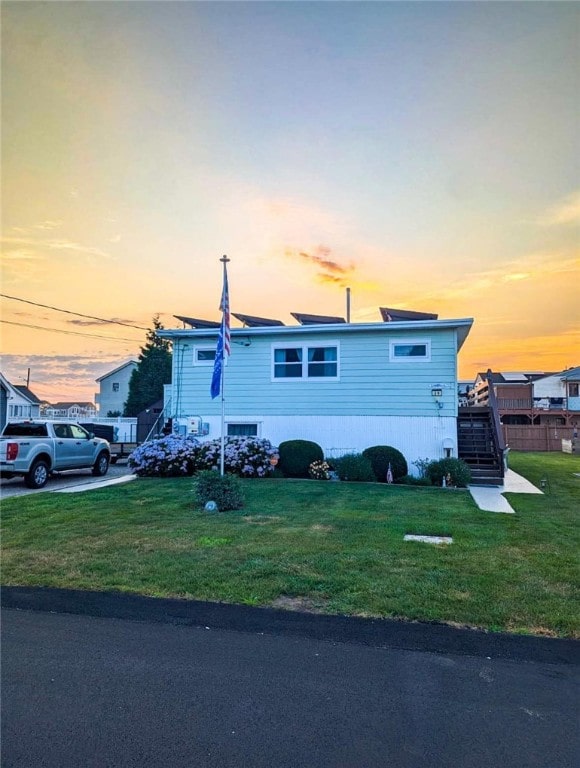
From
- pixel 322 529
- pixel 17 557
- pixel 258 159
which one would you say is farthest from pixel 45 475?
pixel 258 159

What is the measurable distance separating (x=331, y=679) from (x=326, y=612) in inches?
41.0

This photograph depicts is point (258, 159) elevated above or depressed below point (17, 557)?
above

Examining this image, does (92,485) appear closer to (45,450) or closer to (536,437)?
(45,450)

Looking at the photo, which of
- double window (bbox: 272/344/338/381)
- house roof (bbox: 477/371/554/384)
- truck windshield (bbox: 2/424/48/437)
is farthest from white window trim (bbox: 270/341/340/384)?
house roof (bbox: 477/371/554/384)

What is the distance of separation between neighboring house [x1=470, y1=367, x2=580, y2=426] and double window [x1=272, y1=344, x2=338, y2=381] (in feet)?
53.1

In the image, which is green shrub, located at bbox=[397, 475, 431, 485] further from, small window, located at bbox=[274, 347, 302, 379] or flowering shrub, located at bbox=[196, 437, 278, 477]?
small window, located at bbox=[274, 347, 302, 379]

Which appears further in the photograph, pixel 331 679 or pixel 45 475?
pixel 45 475

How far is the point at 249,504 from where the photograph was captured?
8.94 metres

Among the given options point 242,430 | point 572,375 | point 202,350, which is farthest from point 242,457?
point 572,375

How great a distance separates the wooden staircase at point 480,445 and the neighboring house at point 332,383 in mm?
847

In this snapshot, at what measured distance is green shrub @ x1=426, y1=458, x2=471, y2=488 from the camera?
38.7 feet

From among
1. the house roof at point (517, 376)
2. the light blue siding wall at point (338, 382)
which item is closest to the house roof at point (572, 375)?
the house roof at point (517, 376)

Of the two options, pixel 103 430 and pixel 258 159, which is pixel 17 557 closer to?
pixel 258 159

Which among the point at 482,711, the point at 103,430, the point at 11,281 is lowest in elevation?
the point at 482,711
